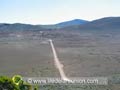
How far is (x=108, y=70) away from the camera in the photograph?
48281mm

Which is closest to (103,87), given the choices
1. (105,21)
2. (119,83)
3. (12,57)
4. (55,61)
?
(119,83)

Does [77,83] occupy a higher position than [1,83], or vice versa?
[1,83]

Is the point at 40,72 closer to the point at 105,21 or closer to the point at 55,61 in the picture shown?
the point at 55,61

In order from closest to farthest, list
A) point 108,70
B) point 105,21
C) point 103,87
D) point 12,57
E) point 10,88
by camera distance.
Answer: point 10,88
point 103,87
point 108,70
point 12,57
point 105,21

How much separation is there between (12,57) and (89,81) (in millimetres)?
26064

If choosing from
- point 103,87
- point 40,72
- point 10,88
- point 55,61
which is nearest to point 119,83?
point 103,87

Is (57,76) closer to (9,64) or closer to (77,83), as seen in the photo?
(77,83)

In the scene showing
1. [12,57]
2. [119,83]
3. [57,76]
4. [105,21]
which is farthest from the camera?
[105,21]

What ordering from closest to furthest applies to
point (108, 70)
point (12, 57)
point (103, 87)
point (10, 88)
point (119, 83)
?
point (10, 88)
point (103, 87)
point (119, 83)
point (108, 70)
point (12, 57)

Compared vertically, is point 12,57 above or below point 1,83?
below

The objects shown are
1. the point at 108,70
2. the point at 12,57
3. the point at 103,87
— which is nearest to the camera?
the point at 103,87

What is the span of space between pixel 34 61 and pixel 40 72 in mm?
11769

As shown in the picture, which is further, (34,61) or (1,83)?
(34,61)

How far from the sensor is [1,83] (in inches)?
513
